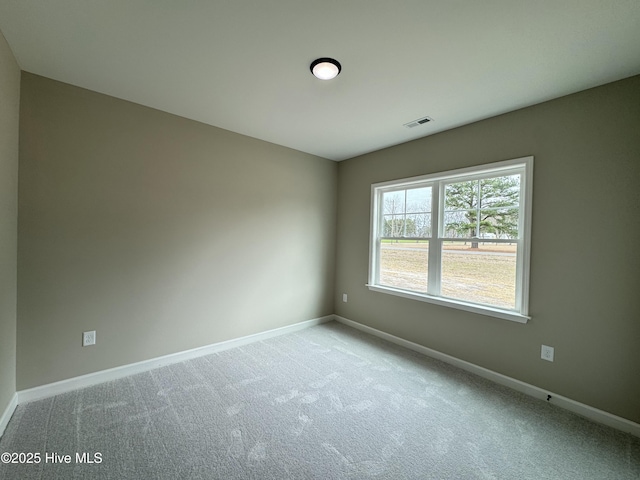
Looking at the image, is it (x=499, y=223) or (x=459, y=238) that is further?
(x=459, y=238)

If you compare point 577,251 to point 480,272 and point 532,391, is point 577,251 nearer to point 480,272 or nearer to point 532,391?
point 480,272

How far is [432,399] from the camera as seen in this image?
2.21 meters

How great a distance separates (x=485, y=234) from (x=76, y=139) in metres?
3.86

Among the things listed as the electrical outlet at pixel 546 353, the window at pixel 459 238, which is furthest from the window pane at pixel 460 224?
the electrical outlet at pixel 546 353

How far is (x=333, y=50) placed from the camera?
174 cm

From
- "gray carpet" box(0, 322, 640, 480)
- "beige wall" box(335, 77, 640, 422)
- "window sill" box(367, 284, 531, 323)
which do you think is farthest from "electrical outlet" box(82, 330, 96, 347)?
"beige wall" box(335, 77, 640, 422)

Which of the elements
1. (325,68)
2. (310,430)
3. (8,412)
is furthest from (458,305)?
(8,412)

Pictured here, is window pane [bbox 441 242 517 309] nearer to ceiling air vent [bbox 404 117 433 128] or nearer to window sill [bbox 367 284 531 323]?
window sill [bbox 367 284 531 323]

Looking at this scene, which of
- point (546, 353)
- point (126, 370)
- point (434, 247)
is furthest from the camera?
point (434, 247)

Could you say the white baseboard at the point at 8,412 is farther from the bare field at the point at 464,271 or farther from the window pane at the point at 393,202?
the window pane at the point at 393,202

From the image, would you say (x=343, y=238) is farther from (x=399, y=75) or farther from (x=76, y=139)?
(x=76, y=139)

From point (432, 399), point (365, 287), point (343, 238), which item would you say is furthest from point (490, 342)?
point (343, 238)

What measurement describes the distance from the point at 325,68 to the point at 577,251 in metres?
2.44

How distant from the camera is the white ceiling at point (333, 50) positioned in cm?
144
